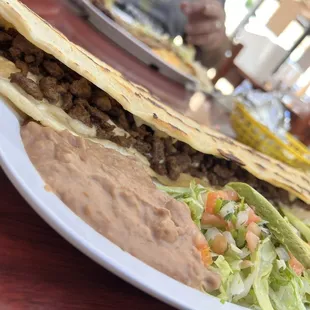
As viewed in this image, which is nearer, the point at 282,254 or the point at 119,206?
the point at 119,206

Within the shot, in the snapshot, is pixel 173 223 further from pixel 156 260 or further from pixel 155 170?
pixel 155 170

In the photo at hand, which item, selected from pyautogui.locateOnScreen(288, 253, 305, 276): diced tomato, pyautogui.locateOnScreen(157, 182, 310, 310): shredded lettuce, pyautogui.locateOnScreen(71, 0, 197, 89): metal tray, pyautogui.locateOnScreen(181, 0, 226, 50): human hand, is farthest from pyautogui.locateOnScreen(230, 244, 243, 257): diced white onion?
pyautogui.locateOnScreen(181, 0, 226, 50): human hand

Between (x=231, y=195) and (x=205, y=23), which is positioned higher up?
(x=231, y=195)

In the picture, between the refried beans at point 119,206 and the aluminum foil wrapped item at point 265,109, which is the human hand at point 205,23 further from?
the refried beans at point 119,206

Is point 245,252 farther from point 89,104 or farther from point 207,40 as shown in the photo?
point 207,40

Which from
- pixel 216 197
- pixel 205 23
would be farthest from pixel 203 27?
pixel 216 197

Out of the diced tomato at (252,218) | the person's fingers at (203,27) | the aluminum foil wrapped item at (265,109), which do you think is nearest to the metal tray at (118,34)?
the aluminum foil wrapped item at (265,109)

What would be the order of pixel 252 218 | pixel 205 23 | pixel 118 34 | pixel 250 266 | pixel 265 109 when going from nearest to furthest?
1. pixel 250 266
2. pixel 252 218
3. pixel 118 34
4. pixel 265 109
5. pixel 205 23

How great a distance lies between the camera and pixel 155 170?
70.1 inches

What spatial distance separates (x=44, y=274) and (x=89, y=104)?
2.21ft

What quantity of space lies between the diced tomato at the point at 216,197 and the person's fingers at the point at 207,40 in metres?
3.30

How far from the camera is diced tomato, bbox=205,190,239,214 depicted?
1.56m

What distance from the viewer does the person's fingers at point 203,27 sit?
462 cm

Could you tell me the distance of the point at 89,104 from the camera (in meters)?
1.58
